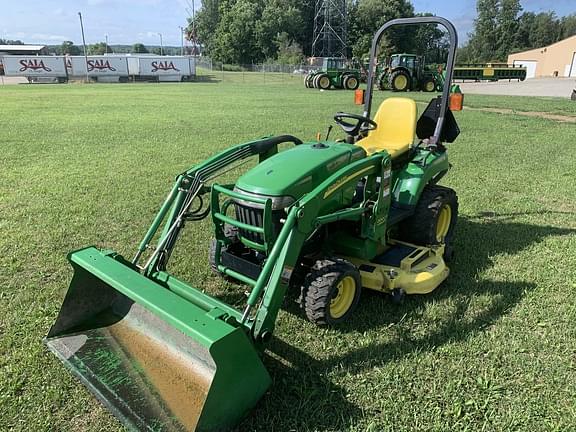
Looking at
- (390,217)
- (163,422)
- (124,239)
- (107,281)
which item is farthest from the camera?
(124,239)

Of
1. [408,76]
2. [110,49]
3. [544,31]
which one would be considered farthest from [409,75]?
[110,49]

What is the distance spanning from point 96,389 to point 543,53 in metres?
77.4

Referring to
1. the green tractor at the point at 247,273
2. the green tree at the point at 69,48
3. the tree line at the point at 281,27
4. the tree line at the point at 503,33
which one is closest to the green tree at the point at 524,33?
the tree line at the point at 503,33

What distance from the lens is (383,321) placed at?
339 centimetres

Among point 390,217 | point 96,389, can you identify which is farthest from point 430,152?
point 96,389

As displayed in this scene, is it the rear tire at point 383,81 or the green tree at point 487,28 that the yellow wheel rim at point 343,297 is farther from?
the green tree at point 487,28

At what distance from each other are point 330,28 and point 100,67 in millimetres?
35788

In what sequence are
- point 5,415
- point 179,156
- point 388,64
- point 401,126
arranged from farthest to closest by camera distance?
point 388,64
point 179,156
point 401,126
point 5,415

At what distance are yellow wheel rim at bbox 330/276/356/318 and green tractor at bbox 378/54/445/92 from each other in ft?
86.3

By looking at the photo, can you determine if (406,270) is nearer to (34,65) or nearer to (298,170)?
(298,170)

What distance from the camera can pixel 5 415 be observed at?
99.2 inches

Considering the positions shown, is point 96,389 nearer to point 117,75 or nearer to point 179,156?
Result: point 179,156

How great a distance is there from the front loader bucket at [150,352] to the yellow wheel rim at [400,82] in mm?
26886

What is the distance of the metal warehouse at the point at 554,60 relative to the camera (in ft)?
202
